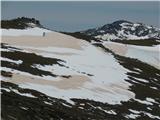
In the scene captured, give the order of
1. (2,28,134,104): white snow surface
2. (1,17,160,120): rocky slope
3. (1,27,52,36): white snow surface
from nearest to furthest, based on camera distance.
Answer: (1,17,160,120): rocky slope, (2,28,134,104): white snow surface, (1,27,52,36): white snow surface

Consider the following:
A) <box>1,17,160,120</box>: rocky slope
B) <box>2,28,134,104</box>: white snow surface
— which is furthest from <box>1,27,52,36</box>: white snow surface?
<box>2,28,134,104</box>: white snow surface

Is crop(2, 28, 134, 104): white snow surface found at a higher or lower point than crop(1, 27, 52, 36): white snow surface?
lower

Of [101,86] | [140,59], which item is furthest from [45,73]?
[140,59]

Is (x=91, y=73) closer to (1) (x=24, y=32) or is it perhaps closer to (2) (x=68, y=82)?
(2) (x=68, y=82)

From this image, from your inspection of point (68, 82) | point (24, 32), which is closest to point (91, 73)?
A: point (68, 82)

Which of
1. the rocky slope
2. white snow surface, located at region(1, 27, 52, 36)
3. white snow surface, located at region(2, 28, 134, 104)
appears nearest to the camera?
the rocky slope

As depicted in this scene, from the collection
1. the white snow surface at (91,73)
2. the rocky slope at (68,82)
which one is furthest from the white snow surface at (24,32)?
the white snow surface at (91,73)

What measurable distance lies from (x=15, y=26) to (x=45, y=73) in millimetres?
44515

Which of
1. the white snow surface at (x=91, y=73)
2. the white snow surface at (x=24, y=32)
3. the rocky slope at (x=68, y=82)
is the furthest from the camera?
the white snow surface at (x=24, y=32)

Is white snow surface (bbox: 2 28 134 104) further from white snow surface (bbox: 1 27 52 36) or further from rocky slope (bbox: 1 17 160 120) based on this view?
white snow surface (bbox: 1 27 52 36)

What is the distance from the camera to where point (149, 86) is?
75.1m

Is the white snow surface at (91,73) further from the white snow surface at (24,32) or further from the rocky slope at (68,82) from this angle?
the white snow surface at (24,32)

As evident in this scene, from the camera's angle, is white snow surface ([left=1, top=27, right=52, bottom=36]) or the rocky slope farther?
white snow surface ([left=1, top=27, right=52, bottom=36])

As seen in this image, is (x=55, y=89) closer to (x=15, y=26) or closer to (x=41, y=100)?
(x=41, y=100)
